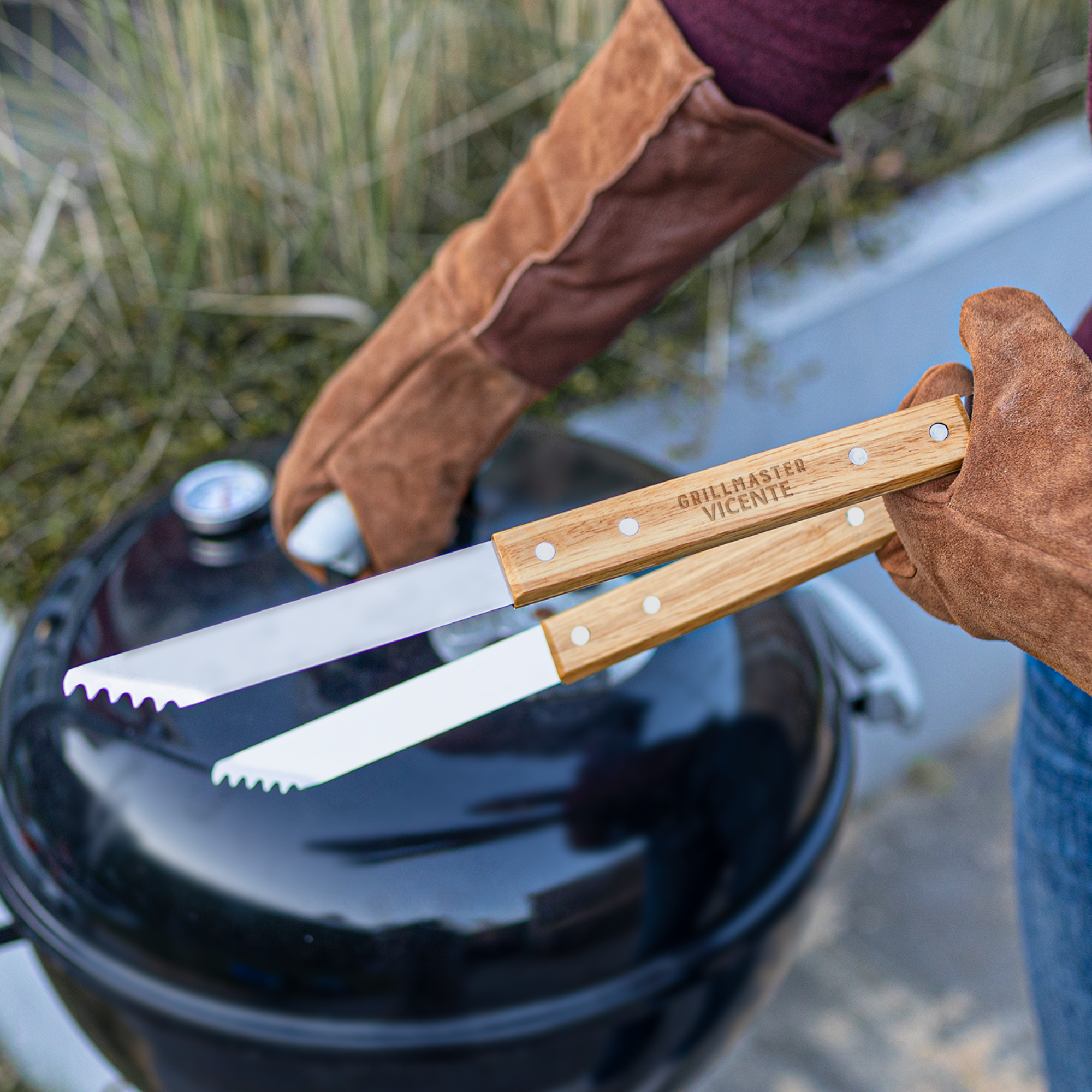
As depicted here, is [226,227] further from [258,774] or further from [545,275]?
[258,774]

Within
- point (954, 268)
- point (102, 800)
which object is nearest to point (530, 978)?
point (102, 800)

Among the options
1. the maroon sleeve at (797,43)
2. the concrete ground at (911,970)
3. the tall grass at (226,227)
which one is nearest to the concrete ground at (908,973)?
the concrete ground at (911,970)

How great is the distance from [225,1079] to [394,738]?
420 millimetres

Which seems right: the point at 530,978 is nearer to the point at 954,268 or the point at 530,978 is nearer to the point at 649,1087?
the point at 649,1087

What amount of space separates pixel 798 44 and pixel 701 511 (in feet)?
1.31

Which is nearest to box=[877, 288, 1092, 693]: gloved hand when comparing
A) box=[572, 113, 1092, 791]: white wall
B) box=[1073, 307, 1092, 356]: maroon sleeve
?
box=[1073, 307, 1092, 356]: maroon sleeve

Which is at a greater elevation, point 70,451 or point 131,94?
point 131,94

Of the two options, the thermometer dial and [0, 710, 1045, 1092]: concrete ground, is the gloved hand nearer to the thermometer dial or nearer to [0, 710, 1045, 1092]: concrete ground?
the thermometer dial

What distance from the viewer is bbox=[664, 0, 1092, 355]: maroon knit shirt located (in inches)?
26.3

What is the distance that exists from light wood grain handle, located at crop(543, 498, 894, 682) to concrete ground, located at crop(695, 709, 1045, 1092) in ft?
4.15

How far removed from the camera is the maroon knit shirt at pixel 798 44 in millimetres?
669

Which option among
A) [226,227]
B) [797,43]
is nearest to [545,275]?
[797,43]

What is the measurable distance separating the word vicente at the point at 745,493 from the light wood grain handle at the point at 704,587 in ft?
0.29

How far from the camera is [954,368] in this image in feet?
1.81
